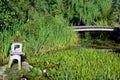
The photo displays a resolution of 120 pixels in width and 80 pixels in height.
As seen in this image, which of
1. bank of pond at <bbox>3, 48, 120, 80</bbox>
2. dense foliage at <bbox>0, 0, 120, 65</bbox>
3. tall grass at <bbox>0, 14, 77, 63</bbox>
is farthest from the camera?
dense foliage at <bbox>0, 0, 120, 65</bbox>

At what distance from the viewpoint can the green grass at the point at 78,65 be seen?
8172mm

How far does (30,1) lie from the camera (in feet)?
54.0

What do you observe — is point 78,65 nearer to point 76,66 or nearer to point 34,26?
point 76,66

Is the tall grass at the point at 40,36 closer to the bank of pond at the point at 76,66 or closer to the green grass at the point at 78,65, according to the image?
the bank of pond at the point at 76,66

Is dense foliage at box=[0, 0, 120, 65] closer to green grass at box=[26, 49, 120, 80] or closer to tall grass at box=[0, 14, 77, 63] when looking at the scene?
tall grass at box=[0, 14, 77, 63]

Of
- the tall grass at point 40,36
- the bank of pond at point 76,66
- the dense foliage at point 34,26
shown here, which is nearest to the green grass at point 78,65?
the bank of pond at point 76,66

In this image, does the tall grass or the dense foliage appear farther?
the dense foliage

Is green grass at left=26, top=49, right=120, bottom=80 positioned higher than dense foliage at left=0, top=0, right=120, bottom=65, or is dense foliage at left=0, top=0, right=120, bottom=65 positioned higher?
dense foliage at left=0, top=0, right=120, bottom=65

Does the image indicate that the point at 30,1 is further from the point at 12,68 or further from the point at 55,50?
the point at 12,68

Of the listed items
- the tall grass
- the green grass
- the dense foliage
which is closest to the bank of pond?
the green grass

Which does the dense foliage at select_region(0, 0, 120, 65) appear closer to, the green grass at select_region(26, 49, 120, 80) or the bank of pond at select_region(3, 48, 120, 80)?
the bank of pond at select_region(3, 48, 120, 80)

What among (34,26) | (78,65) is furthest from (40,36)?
(78,65)

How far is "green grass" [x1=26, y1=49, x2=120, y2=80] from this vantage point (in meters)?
8.17

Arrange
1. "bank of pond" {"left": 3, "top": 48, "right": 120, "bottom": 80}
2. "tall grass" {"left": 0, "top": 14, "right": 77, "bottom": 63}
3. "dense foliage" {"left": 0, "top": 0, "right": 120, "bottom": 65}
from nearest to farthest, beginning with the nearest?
1. "bank of pond" {"left": 3, "top": 48, "right": 120, "bottom": 80}
2. "tall grass" {"left": 0, "top": 14, "right": 77, "bottom": 63}
3. "dense foliage" {"left": 0, "top": 0, "right": 120, "bottom": 65}
